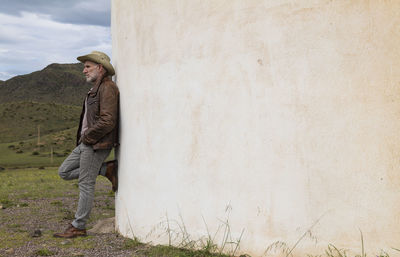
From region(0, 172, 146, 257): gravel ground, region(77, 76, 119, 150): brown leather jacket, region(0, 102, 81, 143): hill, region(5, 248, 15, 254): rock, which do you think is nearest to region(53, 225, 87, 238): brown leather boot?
region(0, 172, 146, 257): gravel ground

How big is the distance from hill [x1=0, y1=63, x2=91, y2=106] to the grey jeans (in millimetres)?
89882

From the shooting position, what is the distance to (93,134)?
238 inches

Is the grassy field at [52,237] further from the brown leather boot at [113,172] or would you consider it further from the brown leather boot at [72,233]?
the brown leather boot at [113,172]

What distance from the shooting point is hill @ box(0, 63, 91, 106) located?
98.9m

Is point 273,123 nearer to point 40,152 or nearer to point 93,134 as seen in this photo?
point 93,134

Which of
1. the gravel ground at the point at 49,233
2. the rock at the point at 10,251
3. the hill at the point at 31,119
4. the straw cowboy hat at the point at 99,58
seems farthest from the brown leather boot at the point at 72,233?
the hill at the point at 31,119

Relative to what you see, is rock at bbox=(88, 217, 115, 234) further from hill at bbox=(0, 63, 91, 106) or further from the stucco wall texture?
hill at bbox=(0, 63, 91, 106)

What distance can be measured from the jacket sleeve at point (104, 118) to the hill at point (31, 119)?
180ft

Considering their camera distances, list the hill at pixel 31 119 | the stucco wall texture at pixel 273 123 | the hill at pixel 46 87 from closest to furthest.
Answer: the stucco wall texture at pixel 273 123
the hill at pixel 31 119
the hill at pixel 46 87

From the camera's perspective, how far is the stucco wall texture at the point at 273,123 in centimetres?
420

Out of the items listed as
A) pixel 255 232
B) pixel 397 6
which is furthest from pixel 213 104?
pixel 397 6

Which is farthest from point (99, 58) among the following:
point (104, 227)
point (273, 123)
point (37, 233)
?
point (273, 123)

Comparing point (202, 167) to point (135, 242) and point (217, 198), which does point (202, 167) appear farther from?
point (135, 242)

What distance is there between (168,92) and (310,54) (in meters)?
1.78
